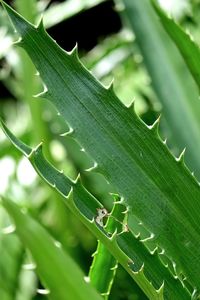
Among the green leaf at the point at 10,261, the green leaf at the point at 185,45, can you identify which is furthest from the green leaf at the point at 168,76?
the green leaf at the point at 10,261

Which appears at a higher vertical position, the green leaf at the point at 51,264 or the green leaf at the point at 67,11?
the green leaf at the point at 67,11

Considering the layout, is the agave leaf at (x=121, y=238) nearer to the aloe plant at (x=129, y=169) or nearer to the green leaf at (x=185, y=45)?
the aloe plant at (x=129, y=169)

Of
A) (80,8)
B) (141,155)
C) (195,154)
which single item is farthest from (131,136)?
(80,8)

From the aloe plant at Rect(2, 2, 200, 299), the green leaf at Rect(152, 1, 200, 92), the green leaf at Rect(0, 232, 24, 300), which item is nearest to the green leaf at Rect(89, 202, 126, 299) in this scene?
the aloe plant at Rect(2, 2, 200, 299)

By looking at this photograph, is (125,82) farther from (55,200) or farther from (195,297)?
(195,297)

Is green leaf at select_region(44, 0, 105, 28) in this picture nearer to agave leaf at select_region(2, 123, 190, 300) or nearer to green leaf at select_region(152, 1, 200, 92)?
green leaf at select_region(152, 1, 200, 92)

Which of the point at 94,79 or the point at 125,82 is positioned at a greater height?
the point at 94,79

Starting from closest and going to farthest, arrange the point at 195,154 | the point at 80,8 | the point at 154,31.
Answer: the point at 195,154
the point at 154,31
the point at 80,8

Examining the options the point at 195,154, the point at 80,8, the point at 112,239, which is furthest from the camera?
the point at 80,8
